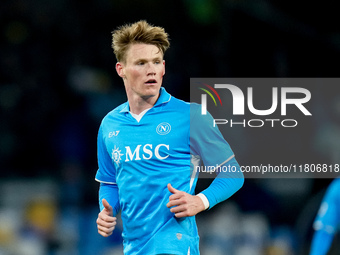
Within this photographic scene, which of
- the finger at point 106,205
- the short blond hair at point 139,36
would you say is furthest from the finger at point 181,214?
the short blond hair at point 139,36

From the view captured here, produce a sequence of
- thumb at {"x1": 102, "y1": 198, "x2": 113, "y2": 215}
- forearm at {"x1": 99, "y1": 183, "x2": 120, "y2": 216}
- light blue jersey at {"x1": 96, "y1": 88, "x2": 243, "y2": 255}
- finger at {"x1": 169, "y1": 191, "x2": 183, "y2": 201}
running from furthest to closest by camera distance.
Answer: forearm at {"x1": 99, "y1": 183, "x2": 120, "y2": 216}, thumb at {"x1": 102, "y1": 198, "x2": 113, "y2": 215}, light blue jersey at {"x1": 96, "y1": 88, "x2": 243, "y2": 255}, finger at {"x1": 169, "y1": 191, "x2": 183, "y2": 201}

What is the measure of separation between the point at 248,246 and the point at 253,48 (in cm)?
379

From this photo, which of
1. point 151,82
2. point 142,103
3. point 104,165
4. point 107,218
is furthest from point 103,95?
point 107,218

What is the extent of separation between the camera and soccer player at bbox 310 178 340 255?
7.42 m

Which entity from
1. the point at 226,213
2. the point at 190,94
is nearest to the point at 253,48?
the point at 190,94

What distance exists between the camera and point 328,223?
7469mm

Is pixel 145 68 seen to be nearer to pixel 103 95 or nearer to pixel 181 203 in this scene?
pixel 181 203

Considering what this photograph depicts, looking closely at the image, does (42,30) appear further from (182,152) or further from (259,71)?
(182,152)

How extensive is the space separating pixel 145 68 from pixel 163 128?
41 cm

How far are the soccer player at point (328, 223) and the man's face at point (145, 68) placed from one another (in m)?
3.72

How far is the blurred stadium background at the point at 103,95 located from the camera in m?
9.55

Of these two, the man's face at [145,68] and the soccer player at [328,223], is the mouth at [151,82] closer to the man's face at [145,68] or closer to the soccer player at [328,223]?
the man's face at [145,68]

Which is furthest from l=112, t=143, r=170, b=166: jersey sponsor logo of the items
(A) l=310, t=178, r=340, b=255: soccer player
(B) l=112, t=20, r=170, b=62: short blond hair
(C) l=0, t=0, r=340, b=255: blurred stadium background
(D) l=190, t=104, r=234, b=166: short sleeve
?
(C) l=0, t=0, r=340, b=255: blurred stadium background

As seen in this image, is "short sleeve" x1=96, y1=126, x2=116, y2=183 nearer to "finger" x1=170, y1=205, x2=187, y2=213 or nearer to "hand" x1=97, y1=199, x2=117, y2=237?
"hand" x1=97, y1=199, x2=117, y2=237
